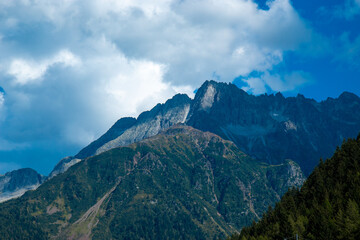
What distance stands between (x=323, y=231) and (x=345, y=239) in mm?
11025

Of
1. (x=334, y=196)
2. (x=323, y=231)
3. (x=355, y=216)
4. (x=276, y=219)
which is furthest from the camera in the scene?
(x=276, y=219)

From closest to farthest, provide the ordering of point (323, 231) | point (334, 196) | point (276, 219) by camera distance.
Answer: point (323, 231) < point (334, 196) < point (276, 219)

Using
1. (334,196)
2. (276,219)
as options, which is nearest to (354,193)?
(334,196)

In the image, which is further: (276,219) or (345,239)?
(276,219)

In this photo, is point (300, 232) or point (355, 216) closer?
point (355, 216)

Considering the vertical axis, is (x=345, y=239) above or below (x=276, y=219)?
below

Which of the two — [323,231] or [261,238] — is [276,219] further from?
[323,231]

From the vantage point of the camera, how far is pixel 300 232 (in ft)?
526

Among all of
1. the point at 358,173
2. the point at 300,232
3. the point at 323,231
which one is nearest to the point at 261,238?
the point at 300,232

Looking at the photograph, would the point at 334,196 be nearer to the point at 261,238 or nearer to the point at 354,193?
the point at 354,193

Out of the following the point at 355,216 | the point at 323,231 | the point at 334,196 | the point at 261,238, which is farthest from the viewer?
the point at 334,196

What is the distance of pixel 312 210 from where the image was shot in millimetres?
179500

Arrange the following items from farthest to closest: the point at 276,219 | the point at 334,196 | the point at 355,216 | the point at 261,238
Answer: the point at 276,219, the point at 334,196, the point at 261,238, the point at 355,216

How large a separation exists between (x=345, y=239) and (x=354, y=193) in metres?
34.9
